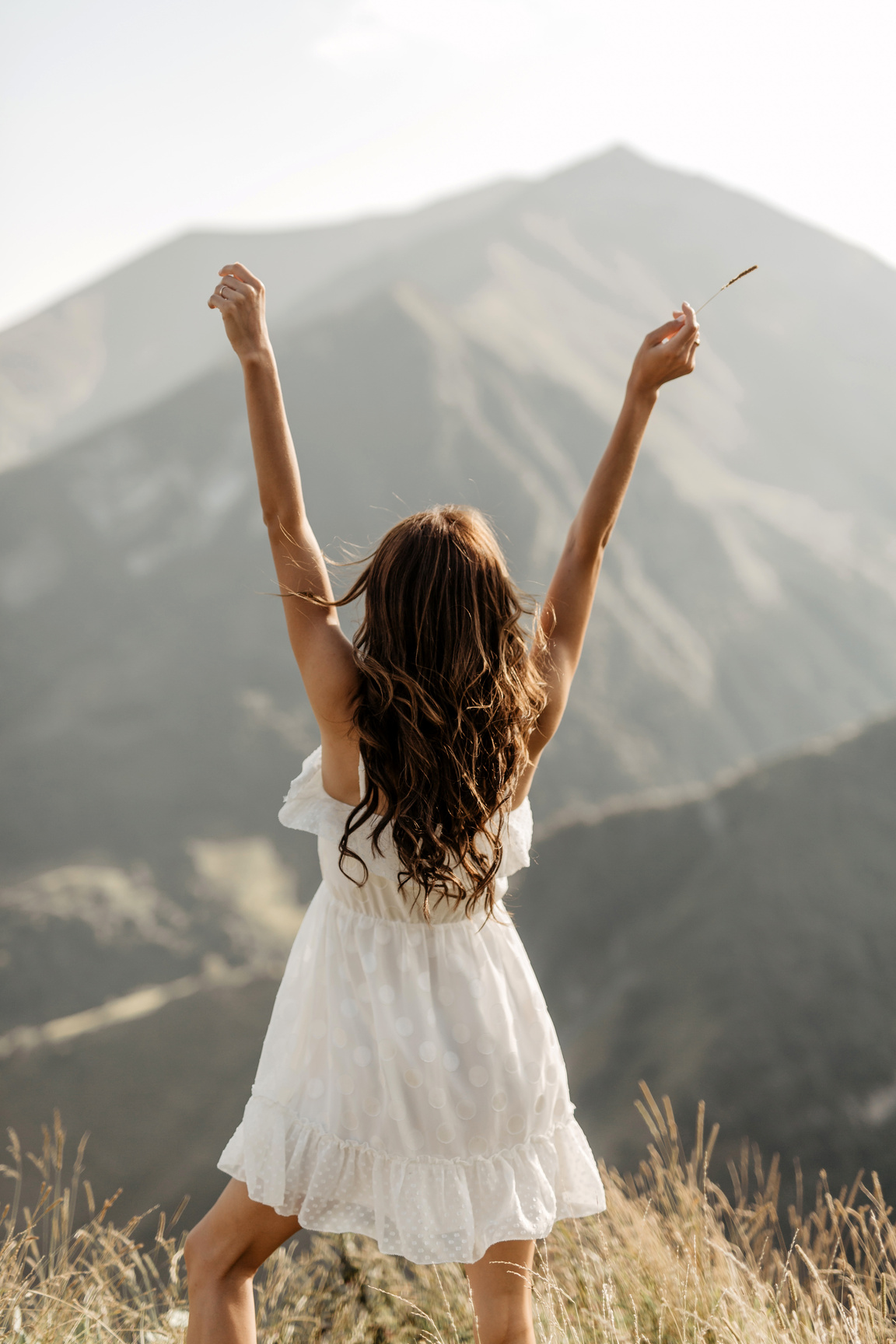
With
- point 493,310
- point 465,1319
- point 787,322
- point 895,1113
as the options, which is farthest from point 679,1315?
point 787,322

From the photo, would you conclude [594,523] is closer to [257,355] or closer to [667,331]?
[667,331]

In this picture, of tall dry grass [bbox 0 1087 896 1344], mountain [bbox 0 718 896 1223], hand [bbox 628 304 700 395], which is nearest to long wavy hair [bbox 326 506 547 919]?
hand [bbox 628 304 700 395]

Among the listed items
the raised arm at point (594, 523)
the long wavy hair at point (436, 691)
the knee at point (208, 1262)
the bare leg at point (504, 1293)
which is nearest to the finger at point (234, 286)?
the long wavy hair at point (436, 691)

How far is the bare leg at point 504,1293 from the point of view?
5.21ft

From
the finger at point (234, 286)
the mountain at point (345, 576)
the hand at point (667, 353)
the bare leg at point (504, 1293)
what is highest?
the mountain at point (345, 576)

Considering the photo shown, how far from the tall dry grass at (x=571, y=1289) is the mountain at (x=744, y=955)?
32.8 ft

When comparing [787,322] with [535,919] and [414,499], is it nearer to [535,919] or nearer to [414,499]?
[414,499]

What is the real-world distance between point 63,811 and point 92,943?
300 inches

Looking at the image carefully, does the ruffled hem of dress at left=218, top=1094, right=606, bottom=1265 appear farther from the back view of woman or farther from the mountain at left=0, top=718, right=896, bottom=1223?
the mountain at left=0, top=718, right=896, bottom=1223

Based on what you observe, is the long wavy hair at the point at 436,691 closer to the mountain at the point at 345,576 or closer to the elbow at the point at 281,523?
the elbow at the point at 281,523

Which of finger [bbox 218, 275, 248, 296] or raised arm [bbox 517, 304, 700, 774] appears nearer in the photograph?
finger [bbox 218, 275, 248, 296]

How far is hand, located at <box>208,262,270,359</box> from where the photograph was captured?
159cm

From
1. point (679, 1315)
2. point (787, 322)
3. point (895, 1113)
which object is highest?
point (787, 322)

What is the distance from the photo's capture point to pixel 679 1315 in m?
2.25
